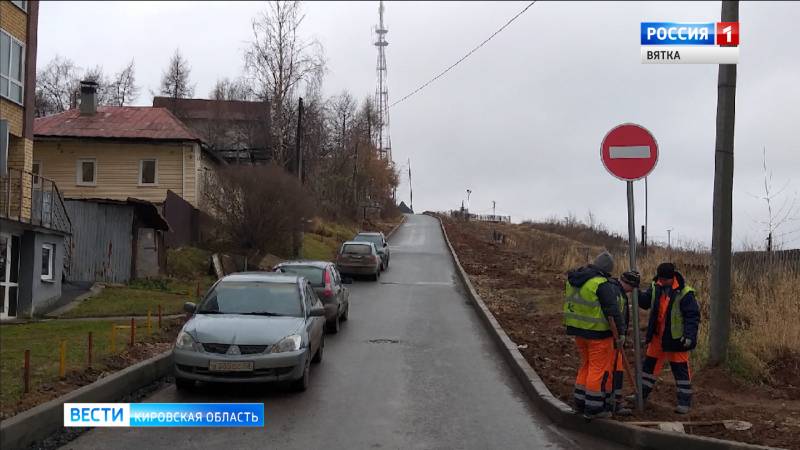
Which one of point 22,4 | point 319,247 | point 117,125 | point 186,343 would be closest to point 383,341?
point 186,343

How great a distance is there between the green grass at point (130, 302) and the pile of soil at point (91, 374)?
129 inches

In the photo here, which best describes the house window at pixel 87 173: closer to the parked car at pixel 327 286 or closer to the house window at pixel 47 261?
the house window at pixel 47 261

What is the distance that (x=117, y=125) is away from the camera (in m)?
32.3

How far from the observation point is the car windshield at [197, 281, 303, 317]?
9.33 meters

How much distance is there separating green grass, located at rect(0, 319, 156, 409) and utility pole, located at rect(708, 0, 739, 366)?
25.5ft

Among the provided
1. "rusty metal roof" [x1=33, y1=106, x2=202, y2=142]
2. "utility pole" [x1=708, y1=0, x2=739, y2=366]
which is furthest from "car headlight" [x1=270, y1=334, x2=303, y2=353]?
"rusty metal roof" [x1=33, y1=106, x2=202, y2=142]

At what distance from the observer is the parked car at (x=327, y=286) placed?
1446 centimetres

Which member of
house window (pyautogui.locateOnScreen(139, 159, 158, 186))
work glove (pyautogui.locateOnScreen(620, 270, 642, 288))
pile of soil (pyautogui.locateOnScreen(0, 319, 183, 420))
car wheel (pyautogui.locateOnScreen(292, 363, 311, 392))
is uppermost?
house window (pyautogui.locateOnScreen(139, 159, 158, 186))

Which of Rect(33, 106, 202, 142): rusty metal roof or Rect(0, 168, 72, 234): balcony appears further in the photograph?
Rect(33, 106, 202, 142): rusty metal roof

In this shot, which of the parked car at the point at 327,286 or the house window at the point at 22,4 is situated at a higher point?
the house window at the point at 22,4

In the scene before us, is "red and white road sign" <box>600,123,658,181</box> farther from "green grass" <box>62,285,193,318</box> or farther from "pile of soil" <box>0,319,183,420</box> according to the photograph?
"green grass" <box>62,285,193,318</box>

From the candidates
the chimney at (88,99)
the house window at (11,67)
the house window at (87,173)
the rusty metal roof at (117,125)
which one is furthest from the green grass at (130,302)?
the chimney at (88,99)

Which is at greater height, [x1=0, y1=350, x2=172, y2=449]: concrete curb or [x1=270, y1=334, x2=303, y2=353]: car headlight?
[x1=270, y1=334, x2=303, y2=353]: car headlight

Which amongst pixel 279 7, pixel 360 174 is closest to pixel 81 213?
pixel 279 7
